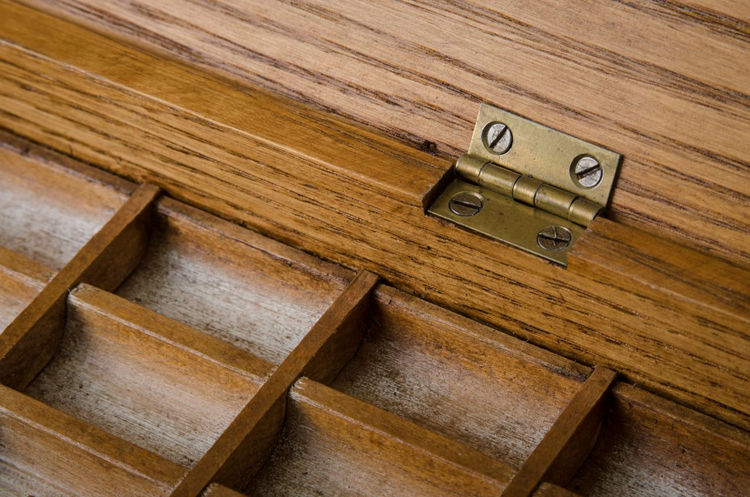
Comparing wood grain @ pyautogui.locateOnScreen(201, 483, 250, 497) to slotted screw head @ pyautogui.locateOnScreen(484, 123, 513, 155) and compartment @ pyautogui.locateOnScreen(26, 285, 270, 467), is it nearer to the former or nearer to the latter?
compartment @ pyautogui.locateOnScreen(26, 285, 270, 467)

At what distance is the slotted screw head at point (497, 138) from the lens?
106cm

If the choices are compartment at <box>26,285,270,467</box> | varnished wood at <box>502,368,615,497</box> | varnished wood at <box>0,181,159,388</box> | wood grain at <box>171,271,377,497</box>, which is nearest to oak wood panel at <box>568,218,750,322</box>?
varnished wood at <box>502,368,615,497</box>

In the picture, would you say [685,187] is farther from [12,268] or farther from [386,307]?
[12,268]

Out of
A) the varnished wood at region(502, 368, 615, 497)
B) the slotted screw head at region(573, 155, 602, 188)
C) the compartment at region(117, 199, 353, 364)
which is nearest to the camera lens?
the varnished wood at region(502, 368, 615, 497)

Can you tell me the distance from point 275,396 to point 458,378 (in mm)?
196

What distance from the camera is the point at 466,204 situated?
1.06 meters

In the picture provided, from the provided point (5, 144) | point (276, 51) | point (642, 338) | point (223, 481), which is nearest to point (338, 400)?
point (223, 481)

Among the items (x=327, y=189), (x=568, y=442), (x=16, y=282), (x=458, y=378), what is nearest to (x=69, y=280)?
(x=16, y=282)

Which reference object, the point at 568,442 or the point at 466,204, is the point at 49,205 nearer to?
the point at 466,204

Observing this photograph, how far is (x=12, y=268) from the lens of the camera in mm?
1122

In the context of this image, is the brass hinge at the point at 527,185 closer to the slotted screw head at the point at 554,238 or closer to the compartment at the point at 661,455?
the slotted screw head at the point at 554,238

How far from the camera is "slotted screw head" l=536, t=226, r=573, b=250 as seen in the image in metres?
1.02

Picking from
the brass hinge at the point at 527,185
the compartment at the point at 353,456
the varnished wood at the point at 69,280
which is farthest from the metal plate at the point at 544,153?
the varnished wood at the point at 69,280

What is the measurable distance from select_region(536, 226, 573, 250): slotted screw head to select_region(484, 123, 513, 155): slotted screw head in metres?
0.10
